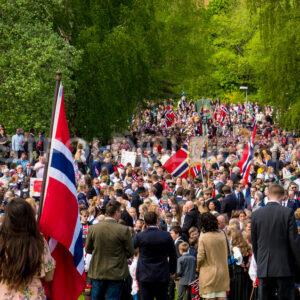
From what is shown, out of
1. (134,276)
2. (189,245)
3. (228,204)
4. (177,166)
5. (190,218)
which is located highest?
(177,166)

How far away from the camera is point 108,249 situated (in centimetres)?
876

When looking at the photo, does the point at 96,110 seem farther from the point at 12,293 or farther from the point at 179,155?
the point at 12,293

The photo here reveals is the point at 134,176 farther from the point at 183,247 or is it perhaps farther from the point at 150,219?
the point at 150,219

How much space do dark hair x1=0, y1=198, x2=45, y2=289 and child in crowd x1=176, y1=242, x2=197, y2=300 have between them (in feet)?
16.5

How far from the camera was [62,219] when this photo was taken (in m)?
6.57

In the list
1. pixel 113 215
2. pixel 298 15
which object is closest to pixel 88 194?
pixel 113 215

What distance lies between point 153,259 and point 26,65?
65.2ft

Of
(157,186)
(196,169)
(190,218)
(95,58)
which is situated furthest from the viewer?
(95,58)

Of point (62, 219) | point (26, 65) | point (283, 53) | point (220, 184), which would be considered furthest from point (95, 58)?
point (62, 219)

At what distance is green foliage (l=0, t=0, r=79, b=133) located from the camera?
1114 inches

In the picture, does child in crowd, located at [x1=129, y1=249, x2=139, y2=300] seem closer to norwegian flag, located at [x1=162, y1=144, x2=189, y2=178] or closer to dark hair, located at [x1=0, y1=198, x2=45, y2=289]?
dark hair, located at [x1=0, y1=198, x2=45, y2=289]

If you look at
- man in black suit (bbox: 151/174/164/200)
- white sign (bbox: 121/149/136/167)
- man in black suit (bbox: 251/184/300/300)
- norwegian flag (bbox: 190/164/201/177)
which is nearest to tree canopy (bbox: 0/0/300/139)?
white sign (bbox: 121/149/136/167)

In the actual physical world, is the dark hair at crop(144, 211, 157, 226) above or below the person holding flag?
above

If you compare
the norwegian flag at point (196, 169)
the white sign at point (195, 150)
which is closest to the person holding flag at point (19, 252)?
the white sign at point (195, 150)
